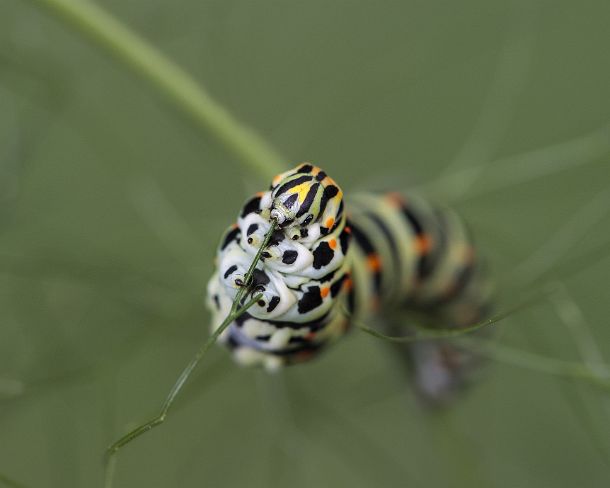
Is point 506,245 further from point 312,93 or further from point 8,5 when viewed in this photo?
point 8,5

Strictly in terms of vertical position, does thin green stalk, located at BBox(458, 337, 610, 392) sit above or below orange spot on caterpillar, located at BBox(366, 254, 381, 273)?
below

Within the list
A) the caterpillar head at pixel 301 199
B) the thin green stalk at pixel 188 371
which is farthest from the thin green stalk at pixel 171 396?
the caterpillar head at pixel 301 199

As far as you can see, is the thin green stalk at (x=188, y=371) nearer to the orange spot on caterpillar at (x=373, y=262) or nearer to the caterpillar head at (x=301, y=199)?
the caterpillar head at (x=301, y=199)

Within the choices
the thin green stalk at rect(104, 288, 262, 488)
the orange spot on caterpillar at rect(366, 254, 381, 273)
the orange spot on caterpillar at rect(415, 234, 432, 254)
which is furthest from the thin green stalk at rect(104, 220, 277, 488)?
the orange spot on caterpillar at rect(415, 234, 432, 254)

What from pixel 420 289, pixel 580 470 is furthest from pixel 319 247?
pixel 580 470

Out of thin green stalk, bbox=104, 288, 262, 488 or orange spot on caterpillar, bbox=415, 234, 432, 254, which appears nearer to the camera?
thin green stalk, bbox=104, 288, 262, 488

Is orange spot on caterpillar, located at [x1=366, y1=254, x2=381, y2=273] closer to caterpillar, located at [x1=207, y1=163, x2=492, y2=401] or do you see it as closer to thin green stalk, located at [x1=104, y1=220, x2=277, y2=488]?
caterpillar, located at [x1=207, y1=163, x2=492, y2=401]
